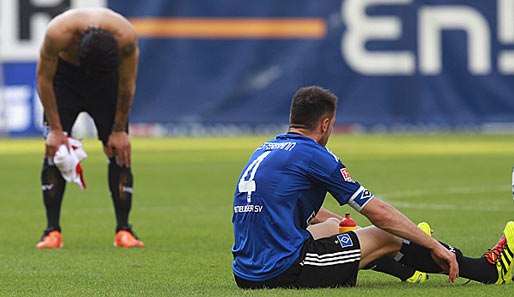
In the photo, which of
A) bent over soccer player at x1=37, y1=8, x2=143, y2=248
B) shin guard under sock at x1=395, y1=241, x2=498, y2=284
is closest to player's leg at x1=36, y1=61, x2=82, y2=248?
bent over soccer player at x1=37, y1=8, x2=143, y2=248

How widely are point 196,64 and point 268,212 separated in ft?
69.4

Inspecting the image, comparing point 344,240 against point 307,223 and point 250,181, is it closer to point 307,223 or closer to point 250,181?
point 307,223

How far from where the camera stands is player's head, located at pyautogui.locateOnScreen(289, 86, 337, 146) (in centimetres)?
550

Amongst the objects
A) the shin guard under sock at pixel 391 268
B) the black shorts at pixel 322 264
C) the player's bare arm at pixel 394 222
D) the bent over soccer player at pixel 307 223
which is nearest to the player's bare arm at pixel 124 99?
the bent over soccer player at pixel 307 223

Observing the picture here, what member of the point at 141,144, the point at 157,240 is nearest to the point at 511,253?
the point at 157,240

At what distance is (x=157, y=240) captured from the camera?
846 centimetres

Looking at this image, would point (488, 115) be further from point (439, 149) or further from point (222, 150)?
point (222, 150)

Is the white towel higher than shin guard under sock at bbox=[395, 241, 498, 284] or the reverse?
the reverse

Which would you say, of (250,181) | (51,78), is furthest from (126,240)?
(250,181)

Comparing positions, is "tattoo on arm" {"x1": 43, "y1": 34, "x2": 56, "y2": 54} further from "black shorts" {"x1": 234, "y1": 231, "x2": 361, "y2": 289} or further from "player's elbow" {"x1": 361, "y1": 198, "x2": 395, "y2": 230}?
A: "player's elbow" {"x1": 361, "y1": 198, "x2": 395, "y2": 230}

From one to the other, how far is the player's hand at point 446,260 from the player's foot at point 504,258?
33 centimetres

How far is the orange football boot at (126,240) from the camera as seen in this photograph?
8016 mm

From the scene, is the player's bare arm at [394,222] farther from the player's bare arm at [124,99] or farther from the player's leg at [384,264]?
the player's bare arm at [124,99]

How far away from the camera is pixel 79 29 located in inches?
305
